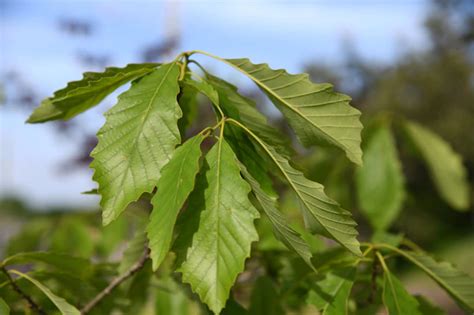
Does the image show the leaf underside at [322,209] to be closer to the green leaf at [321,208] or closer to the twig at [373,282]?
the green leaf at [321,208]

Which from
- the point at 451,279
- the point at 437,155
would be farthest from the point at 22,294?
the point at 437,155

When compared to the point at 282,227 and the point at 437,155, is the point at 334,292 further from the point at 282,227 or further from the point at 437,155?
the point at 437,155

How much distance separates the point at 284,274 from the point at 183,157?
44 cm

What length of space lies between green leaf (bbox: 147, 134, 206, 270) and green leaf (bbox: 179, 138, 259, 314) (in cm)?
4

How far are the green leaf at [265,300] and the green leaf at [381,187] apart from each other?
0.72m

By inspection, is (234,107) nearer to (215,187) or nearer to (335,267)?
(215,187)

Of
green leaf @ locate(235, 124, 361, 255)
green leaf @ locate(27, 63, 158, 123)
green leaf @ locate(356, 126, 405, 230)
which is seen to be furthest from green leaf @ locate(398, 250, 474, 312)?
green leaf @ locate(356, 126, 405, 230)

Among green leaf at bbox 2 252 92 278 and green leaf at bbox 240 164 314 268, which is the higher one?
green leaf at bbox 240 164 314 268

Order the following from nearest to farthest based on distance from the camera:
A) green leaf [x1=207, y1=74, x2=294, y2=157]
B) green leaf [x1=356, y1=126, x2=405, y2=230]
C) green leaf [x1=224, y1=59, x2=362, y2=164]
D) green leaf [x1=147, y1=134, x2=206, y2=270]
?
green leaf [x1=147, y1=134, x2=206, y2=270] → green leaf [x1=224, y1=59, x2=362, y2=164] → green leaf [x1=207, y1=74, x2=294, y2=157] → green leaf [x1=356, y1=126, x2=405, y2=230]

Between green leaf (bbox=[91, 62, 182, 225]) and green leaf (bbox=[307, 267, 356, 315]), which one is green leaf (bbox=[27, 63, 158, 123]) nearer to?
green leaf (bbox=[91, 62, 182, 225])

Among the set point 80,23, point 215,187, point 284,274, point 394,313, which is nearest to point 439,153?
point 284,274

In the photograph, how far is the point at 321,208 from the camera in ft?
2.49

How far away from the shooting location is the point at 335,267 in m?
0.98

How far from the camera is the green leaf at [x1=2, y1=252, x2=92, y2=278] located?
37.9 inches
